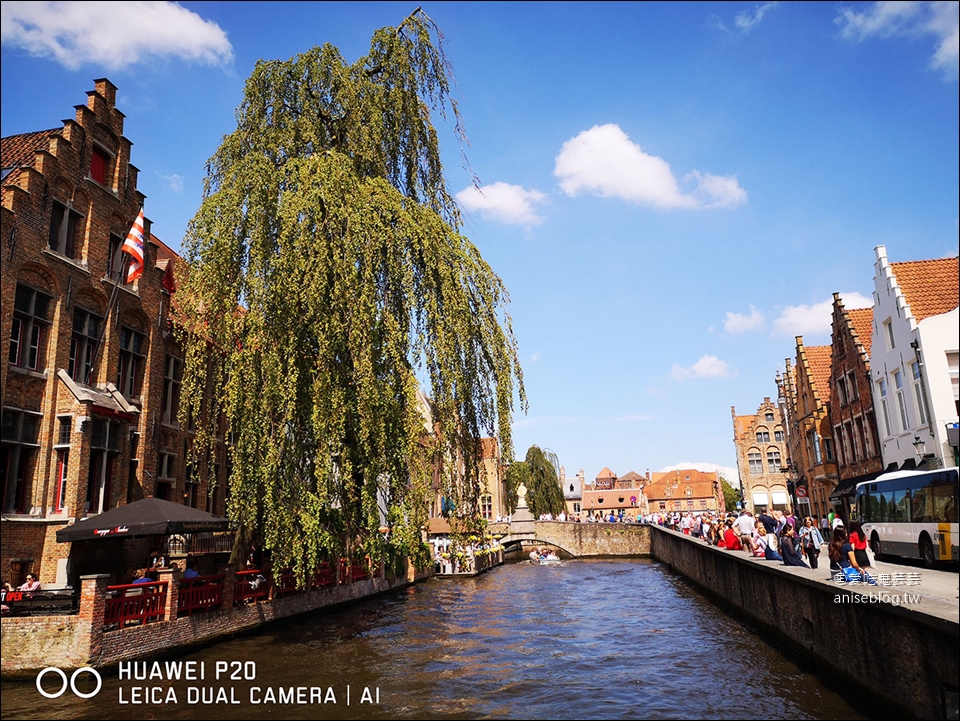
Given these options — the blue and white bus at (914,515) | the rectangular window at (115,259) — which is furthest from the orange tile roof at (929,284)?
the rectangular window at (115,259)

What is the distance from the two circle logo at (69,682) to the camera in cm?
1148

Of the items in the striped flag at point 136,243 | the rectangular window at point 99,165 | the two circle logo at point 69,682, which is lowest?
the two circle logo at point 69,682

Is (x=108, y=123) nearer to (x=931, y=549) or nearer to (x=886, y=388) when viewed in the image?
(x=931, y=549)

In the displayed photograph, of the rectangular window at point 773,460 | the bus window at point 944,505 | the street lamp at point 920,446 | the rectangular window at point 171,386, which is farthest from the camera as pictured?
the rectangular window at point 773,460

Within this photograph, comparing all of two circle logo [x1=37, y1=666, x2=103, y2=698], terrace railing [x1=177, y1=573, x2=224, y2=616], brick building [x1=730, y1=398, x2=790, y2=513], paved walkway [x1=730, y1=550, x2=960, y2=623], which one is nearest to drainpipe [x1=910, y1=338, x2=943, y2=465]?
paved walkway [x1=730, y1=550, x2=960, y2=623]

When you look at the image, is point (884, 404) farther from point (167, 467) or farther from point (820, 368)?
point (167, 467)

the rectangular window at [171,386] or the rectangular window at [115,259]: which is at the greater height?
the rectangular window at [115,259]


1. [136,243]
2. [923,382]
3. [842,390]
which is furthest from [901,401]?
[136,243]

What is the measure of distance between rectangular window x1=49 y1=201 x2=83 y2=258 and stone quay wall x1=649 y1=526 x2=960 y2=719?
63.0ft

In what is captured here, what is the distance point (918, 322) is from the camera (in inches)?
948

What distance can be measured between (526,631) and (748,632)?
18.6 ft

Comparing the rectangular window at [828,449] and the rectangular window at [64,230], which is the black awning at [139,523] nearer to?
the rectangular window at [64,230]

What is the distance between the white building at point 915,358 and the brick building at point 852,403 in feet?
Result: 4.74

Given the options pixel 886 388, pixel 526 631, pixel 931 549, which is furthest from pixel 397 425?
pixel 886 388
